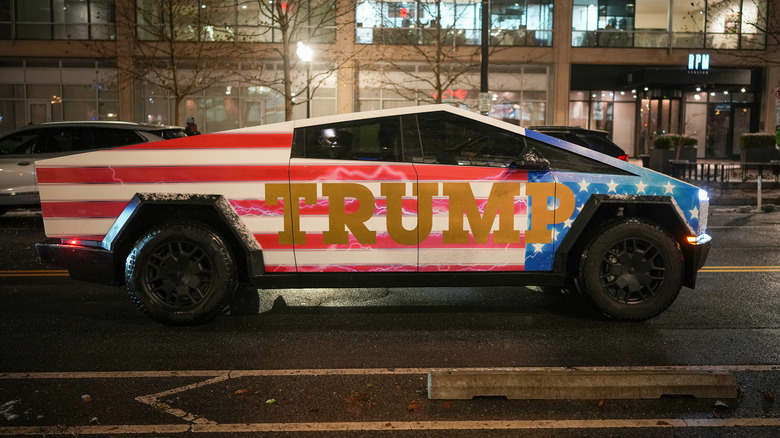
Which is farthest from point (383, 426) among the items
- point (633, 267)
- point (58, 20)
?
point (58, 20)

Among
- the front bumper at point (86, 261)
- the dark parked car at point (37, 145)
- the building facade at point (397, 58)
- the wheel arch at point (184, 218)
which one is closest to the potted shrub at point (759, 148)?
the building facade at point (397, 58)

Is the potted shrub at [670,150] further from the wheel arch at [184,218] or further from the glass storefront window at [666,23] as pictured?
the wheel arch at [184,218]

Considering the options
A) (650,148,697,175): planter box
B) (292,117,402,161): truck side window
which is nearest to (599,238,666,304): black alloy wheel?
(292,117,402,161): truck side window

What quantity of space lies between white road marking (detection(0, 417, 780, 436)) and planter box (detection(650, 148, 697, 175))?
2179cm

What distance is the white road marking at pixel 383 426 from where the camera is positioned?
375cm

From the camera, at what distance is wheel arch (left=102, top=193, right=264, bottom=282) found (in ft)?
18.2

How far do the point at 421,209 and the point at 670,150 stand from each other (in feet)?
71.5

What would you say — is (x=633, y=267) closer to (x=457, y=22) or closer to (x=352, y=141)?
(x=352, y=141)

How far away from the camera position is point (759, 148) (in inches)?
1002

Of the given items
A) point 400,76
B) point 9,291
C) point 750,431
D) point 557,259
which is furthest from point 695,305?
point 400,76

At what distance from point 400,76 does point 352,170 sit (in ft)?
85.4

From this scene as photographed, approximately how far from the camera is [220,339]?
5461 mm

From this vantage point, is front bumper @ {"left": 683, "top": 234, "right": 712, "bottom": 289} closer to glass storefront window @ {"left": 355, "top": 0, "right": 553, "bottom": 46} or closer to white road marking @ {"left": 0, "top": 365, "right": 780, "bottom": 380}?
white road marking @ {"left": 0, "top": 365, "right": 780, "bottom": 380}

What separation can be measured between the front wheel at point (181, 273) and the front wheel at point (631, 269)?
2.90m
